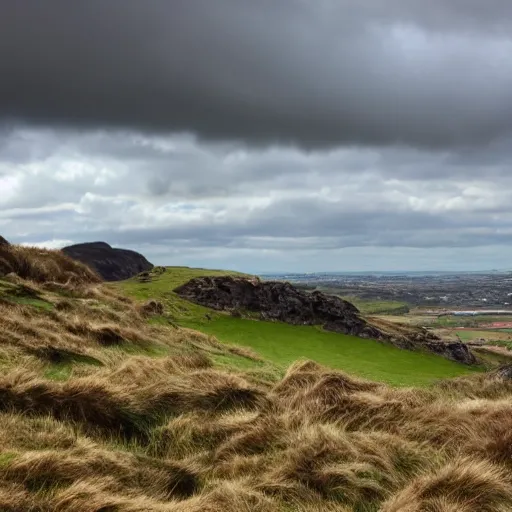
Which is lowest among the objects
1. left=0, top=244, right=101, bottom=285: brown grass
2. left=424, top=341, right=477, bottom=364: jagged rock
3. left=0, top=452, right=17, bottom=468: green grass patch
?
left=424, top=341, right=477, bottom=364: jagged rock

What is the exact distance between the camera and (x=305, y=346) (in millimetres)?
23203

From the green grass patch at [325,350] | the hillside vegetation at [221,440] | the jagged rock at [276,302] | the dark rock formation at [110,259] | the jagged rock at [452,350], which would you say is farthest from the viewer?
the dark rock formation at [110,259]

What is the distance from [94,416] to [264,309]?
2712cm

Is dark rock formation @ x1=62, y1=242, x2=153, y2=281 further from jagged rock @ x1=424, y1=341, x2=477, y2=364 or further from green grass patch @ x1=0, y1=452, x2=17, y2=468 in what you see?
green grass patch @ x1=0, y1=452, x2=17, y2=468

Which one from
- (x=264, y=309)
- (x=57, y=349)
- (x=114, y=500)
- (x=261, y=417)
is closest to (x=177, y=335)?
(x=57, y=349)

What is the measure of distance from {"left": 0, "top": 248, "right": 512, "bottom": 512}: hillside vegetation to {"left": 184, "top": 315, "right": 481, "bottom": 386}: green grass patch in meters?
7.37

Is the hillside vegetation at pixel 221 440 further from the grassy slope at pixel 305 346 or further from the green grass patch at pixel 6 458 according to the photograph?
the grassy slope at pixel 305 346

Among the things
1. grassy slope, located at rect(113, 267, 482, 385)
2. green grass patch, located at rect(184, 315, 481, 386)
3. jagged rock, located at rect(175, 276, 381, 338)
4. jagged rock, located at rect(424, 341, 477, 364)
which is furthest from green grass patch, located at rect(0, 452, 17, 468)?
jagged rock, located at rect(424, 341, 477, 364)

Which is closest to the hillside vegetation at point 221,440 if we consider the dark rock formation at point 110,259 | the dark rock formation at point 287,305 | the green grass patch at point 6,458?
the green grass patch at point 6,458

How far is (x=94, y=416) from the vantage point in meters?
7.54

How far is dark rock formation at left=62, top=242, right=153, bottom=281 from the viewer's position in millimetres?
70125

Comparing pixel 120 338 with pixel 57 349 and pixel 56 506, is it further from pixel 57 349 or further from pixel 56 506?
pixel 56 506

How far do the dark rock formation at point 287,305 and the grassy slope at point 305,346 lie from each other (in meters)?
Result: 2.88

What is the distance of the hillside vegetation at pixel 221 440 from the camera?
5652 mm
